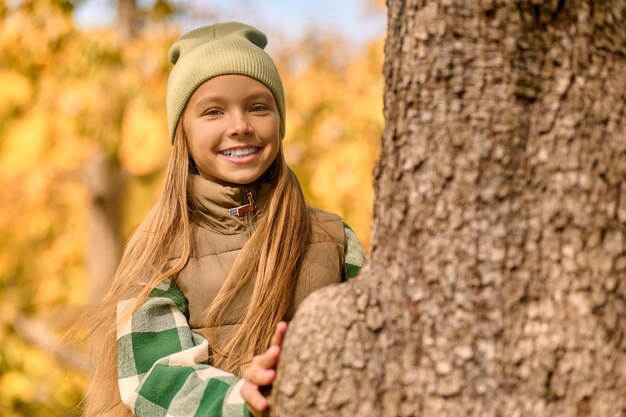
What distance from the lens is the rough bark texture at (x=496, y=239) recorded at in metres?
1.41

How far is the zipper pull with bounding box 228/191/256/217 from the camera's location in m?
2.23

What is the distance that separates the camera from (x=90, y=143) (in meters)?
7.41

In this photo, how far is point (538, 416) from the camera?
139 cm

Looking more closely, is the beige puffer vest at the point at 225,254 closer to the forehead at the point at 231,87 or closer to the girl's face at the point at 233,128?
the girl's face at the point at 233,128

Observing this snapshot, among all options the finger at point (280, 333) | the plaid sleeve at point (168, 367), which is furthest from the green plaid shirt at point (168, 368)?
the finger at point (280, 333)

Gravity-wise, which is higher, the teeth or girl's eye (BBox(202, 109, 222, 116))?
girl's eye (BBox(202, 109, 222, 116))

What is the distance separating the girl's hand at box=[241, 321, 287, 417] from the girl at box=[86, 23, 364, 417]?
30 centimetres

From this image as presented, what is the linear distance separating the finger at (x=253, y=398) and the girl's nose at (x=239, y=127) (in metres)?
0.75

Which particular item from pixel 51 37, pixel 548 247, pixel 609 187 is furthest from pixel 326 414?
pixel 51 37

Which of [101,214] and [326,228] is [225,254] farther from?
[101,214]

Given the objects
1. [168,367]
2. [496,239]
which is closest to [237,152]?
[168,367]

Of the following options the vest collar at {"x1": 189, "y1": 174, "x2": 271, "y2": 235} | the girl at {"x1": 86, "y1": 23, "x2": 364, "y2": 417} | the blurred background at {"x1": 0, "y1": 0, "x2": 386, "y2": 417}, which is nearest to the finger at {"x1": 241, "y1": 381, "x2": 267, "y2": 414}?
the girl at {"x1": 86, "y1": 23, "x2": 364, "y2": 417}

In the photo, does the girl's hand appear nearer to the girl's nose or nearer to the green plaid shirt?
the green plaid shirt

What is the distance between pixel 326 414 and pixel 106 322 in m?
0.83
